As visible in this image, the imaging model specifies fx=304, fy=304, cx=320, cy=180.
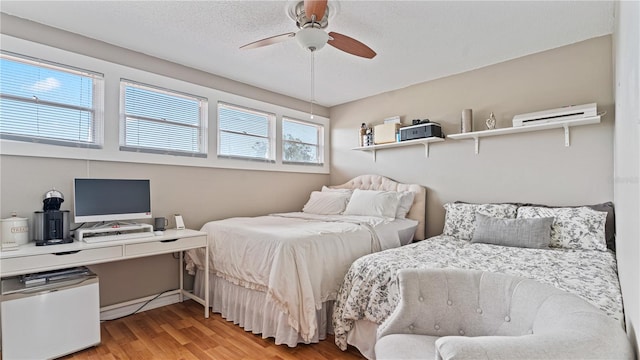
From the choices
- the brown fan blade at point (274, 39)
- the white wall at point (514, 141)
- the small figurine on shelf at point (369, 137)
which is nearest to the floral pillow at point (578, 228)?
the white wall at point (514, 141)

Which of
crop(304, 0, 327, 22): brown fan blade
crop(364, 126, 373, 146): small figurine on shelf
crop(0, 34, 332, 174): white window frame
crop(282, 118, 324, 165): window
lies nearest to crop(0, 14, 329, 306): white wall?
crop(0, 34, 332, 174): white window frame

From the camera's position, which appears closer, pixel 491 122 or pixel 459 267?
pixel 459 267

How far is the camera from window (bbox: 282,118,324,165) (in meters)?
4.41

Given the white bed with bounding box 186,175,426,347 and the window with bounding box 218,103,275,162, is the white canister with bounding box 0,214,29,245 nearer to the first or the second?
the white bed with bounding box 186,175,426,347

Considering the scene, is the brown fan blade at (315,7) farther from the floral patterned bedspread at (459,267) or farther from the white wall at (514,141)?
the white wall at (514,141)

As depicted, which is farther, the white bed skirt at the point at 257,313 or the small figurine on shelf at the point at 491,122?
the small figurine on shelf at the point at 491,122

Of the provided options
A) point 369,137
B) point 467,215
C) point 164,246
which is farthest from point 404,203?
point 164,246

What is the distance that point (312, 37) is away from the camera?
2008 millimetres

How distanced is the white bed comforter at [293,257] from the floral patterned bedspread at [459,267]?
0.68 feet

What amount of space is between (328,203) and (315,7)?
247 centimetres

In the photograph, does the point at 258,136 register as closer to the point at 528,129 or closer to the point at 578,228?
the point at 528,129

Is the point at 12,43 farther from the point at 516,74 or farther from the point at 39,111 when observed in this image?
the point at 516,74

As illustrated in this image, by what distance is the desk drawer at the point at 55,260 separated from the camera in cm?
188

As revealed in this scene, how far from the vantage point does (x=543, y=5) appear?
7.23 ft
